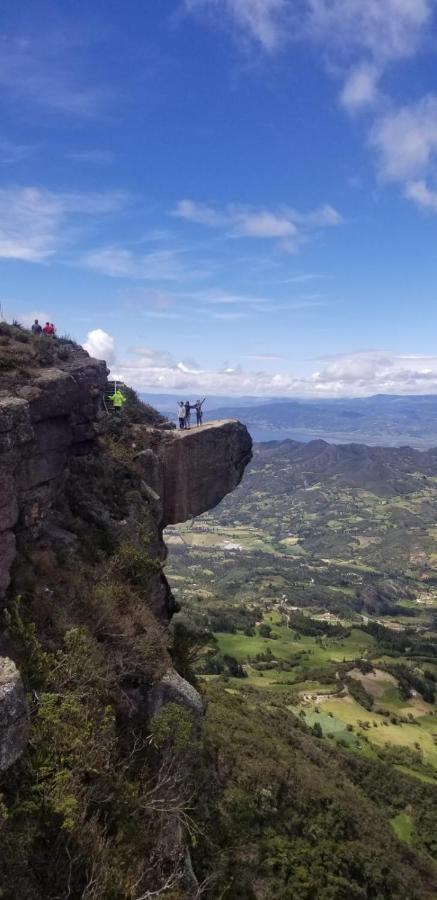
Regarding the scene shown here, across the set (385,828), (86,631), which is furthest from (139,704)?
(385,828)

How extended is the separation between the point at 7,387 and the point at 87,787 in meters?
12.4

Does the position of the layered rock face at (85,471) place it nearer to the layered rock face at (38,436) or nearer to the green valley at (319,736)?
the layered rock face at (38,436)

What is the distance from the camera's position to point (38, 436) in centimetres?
1952

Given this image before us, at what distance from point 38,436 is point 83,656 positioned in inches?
330

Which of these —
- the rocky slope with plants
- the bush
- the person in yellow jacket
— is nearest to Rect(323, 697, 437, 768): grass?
the rocky slope with plants

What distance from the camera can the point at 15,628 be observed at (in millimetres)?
13430

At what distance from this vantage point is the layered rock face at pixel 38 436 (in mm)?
15234

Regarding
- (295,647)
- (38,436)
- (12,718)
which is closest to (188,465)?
(38,436)

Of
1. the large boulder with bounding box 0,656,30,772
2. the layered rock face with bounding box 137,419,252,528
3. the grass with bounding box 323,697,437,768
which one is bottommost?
the grass with bounding box 323,697,437,768

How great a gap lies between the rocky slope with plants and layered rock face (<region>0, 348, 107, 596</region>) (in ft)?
0.20

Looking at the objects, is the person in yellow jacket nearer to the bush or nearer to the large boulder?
Answer: the bush

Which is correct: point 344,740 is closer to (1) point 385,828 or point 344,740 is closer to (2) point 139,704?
(1) point 385,828

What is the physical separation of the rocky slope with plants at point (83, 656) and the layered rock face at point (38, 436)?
6 centimetres

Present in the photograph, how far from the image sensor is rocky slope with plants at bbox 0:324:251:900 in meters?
11.4
